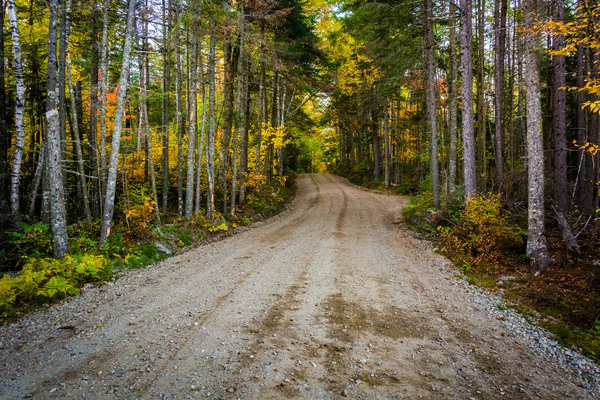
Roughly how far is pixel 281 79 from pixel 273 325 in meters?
17.9

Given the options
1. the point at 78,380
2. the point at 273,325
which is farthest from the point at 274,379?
the point at 78,380

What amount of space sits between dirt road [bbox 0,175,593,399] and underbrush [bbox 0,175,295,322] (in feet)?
1.66

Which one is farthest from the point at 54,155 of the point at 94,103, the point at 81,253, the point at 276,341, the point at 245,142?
the point at 245,142

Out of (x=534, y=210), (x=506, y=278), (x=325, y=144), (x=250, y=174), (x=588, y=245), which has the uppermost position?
(x=325, y=144)

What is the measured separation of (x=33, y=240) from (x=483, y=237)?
1213 centimetres

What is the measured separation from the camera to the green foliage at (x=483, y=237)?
329 inches

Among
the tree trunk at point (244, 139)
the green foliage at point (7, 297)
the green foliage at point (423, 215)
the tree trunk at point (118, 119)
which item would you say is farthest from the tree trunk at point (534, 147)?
the tree trunk at point (244, 139)

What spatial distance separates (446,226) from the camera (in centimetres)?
1141

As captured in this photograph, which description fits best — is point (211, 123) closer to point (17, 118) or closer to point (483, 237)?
point (17, 118)

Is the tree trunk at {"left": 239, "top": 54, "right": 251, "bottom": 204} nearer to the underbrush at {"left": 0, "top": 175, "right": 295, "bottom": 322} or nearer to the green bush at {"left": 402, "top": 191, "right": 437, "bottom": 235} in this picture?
Answer: the underbrush at {"left": 0, "top": 175, "right": 295, "bottom": 322}

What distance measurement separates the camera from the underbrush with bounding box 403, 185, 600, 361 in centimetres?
504

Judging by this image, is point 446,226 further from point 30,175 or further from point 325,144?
point 325,144

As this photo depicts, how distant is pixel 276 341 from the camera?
4.32 metres

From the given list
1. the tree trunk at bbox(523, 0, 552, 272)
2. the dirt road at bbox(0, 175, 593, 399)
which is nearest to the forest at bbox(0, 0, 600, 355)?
the tree trunk at bbox(523, 0, 552, 272)
